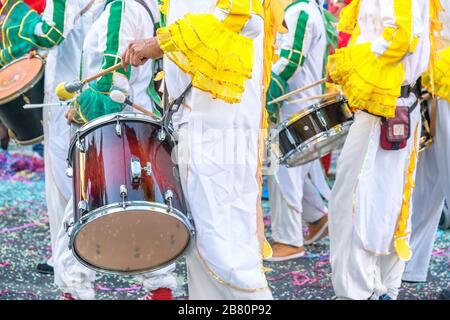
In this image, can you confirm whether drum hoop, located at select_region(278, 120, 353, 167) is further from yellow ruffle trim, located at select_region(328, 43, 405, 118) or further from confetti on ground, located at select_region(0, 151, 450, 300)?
confetti on ground, located at select_region(0, 151, 450, 300)

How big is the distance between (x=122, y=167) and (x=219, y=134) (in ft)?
1.31

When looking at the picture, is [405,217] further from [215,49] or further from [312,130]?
[215,49]

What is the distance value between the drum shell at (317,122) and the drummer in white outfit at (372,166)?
0.25m

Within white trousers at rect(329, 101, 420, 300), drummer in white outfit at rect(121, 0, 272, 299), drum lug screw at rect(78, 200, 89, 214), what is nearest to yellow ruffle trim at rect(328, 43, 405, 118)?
white trousers at rect(329, 101, 420, 300)

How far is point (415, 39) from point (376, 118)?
18.1 inches

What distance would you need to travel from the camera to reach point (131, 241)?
3.93m

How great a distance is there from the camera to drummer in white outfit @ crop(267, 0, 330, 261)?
627 centimetres

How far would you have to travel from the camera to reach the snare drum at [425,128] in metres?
5.35

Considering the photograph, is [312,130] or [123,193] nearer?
[123,193]

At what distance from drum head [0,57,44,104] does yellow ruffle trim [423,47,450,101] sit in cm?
207

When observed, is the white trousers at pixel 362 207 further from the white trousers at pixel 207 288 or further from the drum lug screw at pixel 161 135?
the drum lug screw at pixel 161 135

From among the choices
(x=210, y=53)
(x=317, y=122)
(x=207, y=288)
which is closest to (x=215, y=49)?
(x=210, y=53)

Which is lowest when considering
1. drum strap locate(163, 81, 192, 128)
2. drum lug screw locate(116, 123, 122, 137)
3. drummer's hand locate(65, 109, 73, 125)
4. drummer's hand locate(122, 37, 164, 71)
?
drummer's hand locate(65, 109, 73, 125)
